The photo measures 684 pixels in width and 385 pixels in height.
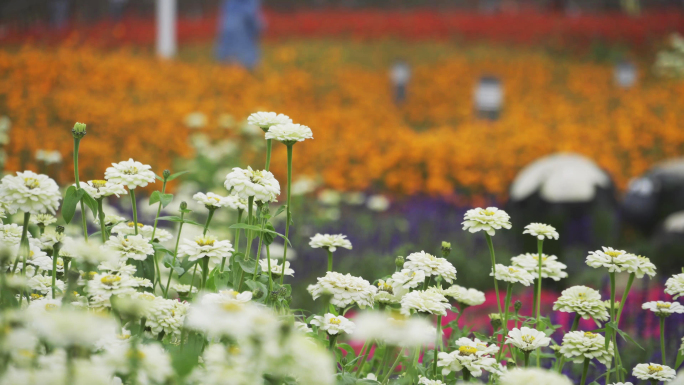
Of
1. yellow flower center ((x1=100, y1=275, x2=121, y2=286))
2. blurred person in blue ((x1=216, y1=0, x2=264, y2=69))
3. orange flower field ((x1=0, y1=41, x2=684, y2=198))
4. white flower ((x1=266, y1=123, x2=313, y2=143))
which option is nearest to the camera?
yellow flower center ((x1=100, y1=275, x2=121, y2=286))

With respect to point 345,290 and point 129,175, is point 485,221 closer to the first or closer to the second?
point 345,290

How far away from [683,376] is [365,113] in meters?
6.86

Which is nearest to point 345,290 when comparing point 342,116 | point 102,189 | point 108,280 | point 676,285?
point 108,280

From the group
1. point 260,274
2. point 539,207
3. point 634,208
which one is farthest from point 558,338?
point 634,208

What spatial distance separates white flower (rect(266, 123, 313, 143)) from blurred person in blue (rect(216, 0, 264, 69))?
7744mm

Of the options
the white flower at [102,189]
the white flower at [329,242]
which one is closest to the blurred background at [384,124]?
the white flower at [329,242]

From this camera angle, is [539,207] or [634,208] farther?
[634,208]

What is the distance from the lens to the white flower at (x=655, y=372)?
3.72 feet

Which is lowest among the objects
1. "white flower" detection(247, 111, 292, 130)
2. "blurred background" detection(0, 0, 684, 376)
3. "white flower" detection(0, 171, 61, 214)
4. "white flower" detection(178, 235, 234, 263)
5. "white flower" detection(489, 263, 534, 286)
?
"white flower" detection(489, 263, 534, 286)

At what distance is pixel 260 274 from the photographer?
1273 mm

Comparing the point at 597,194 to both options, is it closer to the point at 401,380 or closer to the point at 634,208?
the point at 634,208

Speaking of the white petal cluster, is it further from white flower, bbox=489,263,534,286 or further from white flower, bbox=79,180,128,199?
white flower, bbox=79,180,128,199

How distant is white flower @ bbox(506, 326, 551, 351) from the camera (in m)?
1.14

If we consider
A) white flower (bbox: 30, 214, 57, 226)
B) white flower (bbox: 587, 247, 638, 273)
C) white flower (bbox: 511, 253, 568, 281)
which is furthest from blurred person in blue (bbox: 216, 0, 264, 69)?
white flower (bbox: 587, 247, 638, 273)
